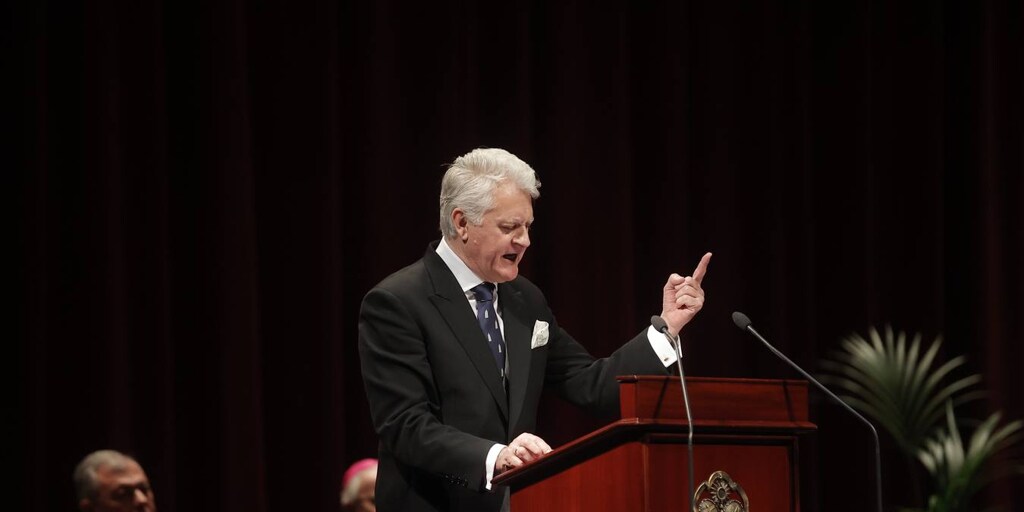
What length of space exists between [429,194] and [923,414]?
6.73 feet

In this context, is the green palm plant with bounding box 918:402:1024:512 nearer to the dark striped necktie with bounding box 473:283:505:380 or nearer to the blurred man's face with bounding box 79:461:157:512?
the dark striped necktie with bounding box 473:283:505:380

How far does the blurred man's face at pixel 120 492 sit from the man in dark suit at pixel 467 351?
148 centimetres

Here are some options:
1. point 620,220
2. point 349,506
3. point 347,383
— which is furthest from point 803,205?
point 349,506

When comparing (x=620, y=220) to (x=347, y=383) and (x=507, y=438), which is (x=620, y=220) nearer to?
(x=347, y=383)

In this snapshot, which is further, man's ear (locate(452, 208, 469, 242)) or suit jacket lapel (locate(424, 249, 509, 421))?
man's ear (locate(452, 208, 469, 242))

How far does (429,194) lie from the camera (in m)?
4.83

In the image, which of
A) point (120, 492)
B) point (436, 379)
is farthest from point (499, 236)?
point (120, 492)

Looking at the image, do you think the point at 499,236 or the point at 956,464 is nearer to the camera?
the point at 499,236

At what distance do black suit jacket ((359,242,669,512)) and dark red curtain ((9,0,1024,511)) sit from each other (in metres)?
1.75

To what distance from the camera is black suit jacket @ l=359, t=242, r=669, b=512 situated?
2.67 m

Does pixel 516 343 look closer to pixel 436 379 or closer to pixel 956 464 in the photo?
pixel 436 379

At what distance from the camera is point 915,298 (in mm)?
5672

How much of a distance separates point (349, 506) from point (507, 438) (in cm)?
144

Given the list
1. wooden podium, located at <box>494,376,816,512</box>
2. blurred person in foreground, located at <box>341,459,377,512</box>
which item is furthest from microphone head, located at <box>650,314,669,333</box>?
blurred person in foreground, located at <box>341,459,377,512</box>
